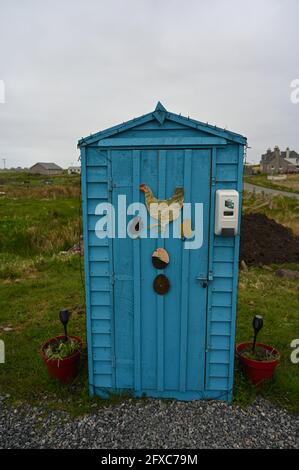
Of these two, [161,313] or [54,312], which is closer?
[161,313]

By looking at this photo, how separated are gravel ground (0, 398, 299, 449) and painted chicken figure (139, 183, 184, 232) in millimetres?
2372

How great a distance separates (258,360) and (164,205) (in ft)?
8.34

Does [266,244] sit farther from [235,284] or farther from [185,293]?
[185,293]

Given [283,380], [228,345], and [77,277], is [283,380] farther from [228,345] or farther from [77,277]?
[77,277]

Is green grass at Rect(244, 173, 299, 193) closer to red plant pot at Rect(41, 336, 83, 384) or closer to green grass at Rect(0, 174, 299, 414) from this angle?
green grass at Rect(0, 174, 299, 414)

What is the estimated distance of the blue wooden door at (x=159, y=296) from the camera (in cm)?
350

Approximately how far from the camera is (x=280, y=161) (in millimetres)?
75750

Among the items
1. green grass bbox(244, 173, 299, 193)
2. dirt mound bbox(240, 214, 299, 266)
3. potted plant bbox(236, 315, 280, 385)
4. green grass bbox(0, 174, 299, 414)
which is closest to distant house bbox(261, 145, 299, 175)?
green grass bbox(244, 173, 299, 193)

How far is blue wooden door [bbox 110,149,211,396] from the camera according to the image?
3504 millimetres

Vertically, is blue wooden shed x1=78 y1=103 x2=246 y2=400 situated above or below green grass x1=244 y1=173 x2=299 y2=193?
below

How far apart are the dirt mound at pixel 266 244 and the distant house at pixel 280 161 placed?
6328cm

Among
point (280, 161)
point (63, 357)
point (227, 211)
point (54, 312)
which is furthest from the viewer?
point (280, 161)

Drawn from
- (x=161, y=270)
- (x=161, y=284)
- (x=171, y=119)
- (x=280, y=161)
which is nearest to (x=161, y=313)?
(x=161, y=284)
